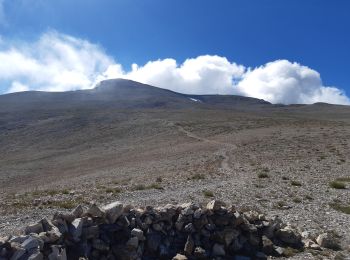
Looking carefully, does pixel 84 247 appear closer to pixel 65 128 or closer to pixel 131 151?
pixel 131 151

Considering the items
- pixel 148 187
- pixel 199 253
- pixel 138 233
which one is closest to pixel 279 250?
pixel 199 253

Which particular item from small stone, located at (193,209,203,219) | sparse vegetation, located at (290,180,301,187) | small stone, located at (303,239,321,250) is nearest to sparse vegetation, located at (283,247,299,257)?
small stone, located at (303,239,321,250)

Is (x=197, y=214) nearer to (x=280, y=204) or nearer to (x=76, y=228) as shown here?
(x=76, y=228)

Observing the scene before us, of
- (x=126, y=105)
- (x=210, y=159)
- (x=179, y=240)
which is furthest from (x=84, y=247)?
(x=126, y=105)

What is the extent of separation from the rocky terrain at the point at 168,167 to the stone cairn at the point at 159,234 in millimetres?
1477

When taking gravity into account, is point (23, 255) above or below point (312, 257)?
above

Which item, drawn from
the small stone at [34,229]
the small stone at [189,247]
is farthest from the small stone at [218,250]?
the small stone at [34,229]

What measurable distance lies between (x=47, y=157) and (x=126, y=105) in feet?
280

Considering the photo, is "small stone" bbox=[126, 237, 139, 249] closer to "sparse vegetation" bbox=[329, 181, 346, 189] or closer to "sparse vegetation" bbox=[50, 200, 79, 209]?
"sparse vegetation" bbox=[50, 200, 79, 209]

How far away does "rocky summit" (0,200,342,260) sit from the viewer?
40.4ft

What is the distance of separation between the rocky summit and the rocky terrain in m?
1.23

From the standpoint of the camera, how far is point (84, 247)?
1249 centimetres

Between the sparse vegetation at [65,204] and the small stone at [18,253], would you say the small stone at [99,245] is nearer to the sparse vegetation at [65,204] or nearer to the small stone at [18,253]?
the small stone at [18,253]

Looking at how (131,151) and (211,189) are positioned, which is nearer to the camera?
(211,189)
